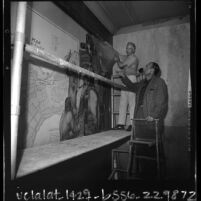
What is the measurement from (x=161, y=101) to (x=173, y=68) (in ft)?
0.50

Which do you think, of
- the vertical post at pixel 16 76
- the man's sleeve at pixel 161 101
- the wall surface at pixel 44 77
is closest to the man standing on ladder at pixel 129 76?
the man's sleeve at pixel 161 101

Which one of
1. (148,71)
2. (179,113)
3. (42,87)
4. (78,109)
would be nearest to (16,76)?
(42,87)

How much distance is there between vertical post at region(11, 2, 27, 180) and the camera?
0.68 metres

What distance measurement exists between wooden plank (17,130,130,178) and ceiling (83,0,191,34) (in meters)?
0.49

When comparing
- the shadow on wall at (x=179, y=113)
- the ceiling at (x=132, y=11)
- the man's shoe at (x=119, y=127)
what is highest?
the ceiling at (x=132, y=11)

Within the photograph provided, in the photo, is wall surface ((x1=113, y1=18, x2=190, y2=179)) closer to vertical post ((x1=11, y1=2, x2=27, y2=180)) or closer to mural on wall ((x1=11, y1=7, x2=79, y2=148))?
mural on wall ((x1=11, y1=7, x2=79, y2=148))

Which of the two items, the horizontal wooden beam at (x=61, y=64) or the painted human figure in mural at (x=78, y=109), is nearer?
the horizontal wooden beam at (x=61, y=64)

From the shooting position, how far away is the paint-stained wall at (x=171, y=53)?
0.77 metres

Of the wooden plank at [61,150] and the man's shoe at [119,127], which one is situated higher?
the man's shoe at [119,127]

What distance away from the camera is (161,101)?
0.81m

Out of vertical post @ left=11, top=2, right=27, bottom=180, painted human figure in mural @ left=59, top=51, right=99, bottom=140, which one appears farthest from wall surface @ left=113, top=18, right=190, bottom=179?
vertical post @ left=11, top=2, right=27, bottom=180

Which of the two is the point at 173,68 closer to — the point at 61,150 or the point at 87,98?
the point at 87,98

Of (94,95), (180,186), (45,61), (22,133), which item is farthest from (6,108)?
(180,186)

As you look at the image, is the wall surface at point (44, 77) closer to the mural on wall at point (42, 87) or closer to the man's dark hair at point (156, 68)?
the mural on wall at point (42, 87)
